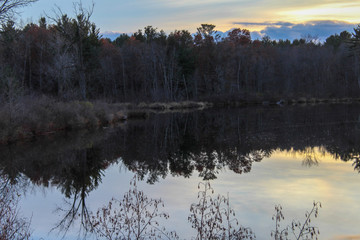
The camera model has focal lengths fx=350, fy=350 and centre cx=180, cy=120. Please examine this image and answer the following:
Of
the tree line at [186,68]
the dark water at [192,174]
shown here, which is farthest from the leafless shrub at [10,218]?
the tree line at [186,68]

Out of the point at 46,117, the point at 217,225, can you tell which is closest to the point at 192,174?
the point at 217,225

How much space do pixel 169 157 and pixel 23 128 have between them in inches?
431

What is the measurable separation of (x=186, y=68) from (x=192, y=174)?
51.4 metres

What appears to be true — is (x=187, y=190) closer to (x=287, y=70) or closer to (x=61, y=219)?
(x=61, y=219)

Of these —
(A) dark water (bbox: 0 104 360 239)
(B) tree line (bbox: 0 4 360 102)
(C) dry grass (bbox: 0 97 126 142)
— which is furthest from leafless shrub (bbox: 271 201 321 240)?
(B) tree line (bbox: 0 4 360 102)

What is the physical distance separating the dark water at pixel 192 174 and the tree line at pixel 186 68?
31.5 m

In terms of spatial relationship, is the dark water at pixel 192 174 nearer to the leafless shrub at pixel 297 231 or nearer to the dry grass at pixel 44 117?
the leafless shrub at pixel 297 231

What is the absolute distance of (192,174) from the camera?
1323 centimetres

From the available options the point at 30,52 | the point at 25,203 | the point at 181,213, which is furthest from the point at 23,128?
the point at 30,52

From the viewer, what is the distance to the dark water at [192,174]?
28.5 feet

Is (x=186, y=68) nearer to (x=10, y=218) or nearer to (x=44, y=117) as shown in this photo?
(x=44, y=117)

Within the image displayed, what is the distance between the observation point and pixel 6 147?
18922mm

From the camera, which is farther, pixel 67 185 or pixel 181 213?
pixel 67 185

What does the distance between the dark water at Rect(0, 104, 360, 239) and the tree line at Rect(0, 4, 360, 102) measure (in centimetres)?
3151
